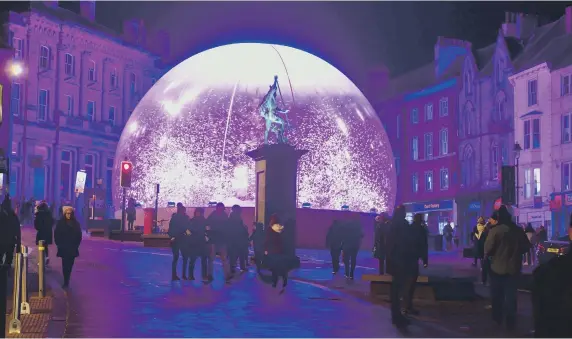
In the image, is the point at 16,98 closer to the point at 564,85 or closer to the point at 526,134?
the point at 526,134

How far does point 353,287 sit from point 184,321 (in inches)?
327

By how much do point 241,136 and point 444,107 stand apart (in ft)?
95.9

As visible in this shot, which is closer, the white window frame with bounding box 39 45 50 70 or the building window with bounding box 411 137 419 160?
the white window frame with bounding box 39 45 50 70

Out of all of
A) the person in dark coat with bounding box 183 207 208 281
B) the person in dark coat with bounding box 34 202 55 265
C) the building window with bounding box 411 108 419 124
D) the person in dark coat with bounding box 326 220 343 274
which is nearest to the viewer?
the person in dark coat with bounding box 183 207 208 281

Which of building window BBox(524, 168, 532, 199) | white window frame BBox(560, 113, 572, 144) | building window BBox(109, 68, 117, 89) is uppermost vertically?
building window BBox(109, 68, 117, 89)

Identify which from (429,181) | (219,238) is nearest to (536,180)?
(429,181)

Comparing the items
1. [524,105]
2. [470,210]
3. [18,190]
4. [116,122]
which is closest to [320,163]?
[524,105]

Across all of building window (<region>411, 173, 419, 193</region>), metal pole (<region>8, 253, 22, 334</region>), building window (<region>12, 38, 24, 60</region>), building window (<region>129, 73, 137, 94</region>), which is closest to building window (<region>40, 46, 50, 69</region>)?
building window (<region>12, 38, 24, 60</region>)

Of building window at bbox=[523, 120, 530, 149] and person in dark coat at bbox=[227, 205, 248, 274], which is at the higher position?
building window at bbox=[523, 120, 530, 149]

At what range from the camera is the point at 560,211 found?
5822 centimetres

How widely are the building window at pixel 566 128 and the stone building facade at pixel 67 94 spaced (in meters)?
30.6

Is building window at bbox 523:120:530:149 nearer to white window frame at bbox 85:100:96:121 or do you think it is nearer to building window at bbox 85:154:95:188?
building window at bbox 85:154:95:188

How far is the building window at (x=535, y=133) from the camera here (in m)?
62.1

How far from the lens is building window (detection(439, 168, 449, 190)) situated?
254ft
